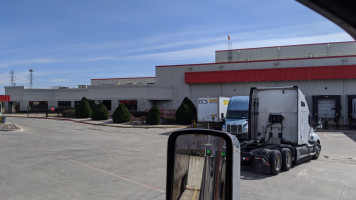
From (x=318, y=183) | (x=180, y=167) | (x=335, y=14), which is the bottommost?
(x=318, y=183)

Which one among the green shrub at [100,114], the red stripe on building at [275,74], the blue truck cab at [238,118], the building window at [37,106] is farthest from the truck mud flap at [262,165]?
the building window at [37,106]

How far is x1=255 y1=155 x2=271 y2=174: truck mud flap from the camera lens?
11273 mm

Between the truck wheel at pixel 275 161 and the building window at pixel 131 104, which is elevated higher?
the building window at pixel 131 104

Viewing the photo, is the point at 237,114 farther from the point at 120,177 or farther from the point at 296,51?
the point at 296,51

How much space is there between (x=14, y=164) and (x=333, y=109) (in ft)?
102

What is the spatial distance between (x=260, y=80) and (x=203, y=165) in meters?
34.7

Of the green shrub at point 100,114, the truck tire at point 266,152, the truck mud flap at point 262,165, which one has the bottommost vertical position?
the truck mud flap at point 262,165

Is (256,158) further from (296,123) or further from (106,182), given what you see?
(106,182)

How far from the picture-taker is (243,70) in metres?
39.3

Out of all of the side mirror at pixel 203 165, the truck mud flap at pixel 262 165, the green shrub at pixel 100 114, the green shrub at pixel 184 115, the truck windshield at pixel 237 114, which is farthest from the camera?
the green shrub at pixel 100 114

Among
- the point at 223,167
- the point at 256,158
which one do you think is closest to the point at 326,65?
the point at 256,158

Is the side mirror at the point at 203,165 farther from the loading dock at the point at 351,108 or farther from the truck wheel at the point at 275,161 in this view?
the loading dock at the point at 351,108

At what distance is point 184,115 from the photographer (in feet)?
116

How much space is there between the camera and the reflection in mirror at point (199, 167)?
5027 millimetres
